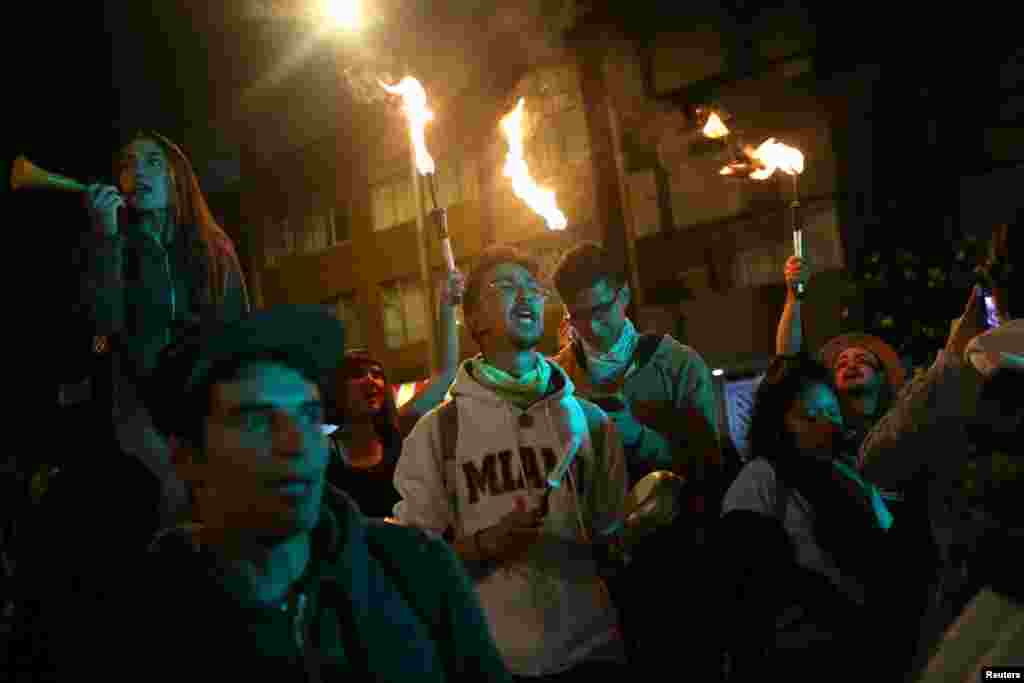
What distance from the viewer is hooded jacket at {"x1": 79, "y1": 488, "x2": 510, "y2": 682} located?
2.05 m

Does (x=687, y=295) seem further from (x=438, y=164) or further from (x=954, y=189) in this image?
(x=438, y=164)

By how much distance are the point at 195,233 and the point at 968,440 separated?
3.23 metres

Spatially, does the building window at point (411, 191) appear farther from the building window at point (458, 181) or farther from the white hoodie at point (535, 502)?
the white hoodie at point (535, 502)

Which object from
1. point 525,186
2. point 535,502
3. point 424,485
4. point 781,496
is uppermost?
point 525,186

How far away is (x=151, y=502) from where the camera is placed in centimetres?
380

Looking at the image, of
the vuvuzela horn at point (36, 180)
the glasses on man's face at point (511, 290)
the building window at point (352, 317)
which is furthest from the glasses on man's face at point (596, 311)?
the building window at point (352, 317)

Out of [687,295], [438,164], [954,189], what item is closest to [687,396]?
[954,189]

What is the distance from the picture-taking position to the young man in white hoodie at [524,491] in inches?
141

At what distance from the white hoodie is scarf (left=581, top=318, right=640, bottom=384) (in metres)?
0.75

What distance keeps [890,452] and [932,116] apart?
1495cm

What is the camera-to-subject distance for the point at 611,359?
4.84 metres

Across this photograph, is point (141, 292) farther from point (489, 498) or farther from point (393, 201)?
point (393, 201)

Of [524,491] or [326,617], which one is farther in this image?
[524,491]

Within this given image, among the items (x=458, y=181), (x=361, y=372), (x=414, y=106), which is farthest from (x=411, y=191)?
(x=361, y=372)
